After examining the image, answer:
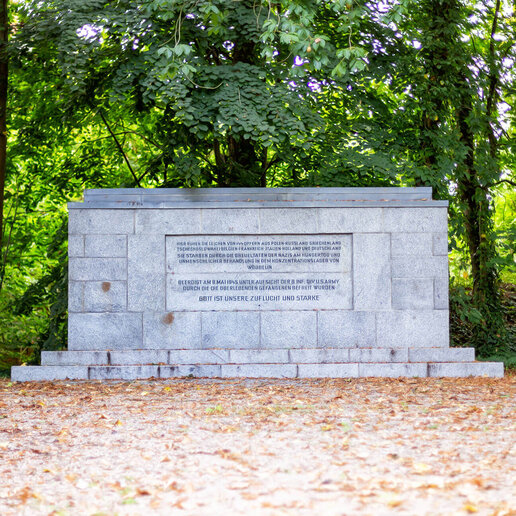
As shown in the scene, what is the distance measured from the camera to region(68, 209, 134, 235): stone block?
33.9ft

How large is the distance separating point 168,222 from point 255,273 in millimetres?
1449

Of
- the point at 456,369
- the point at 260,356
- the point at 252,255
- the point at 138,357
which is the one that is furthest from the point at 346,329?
the point at 138,357

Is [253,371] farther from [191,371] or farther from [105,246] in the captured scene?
[105,246]

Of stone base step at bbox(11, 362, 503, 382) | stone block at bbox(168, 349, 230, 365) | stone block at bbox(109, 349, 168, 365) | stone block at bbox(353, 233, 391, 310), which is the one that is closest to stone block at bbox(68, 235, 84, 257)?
stone block at bbox(109, 349, 168, 365)

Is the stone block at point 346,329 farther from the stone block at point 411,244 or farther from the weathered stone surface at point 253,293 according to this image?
the stone block at point 411,244

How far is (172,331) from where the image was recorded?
10172mm

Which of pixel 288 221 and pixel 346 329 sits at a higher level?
pixel 288 221

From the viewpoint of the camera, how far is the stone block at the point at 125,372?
9.57m

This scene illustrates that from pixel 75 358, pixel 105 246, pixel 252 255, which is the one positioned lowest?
pixel 75 358

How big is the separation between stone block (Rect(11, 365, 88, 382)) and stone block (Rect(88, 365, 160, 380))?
172 millimetres

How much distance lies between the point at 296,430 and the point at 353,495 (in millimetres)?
1960

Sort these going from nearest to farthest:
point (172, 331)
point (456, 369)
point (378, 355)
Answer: point (456, 369) < point (378, 355) < point (172, 331)

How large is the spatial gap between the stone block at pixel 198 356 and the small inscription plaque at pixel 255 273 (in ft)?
2.12

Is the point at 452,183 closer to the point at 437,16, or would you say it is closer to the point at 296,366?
the point at 437,16
